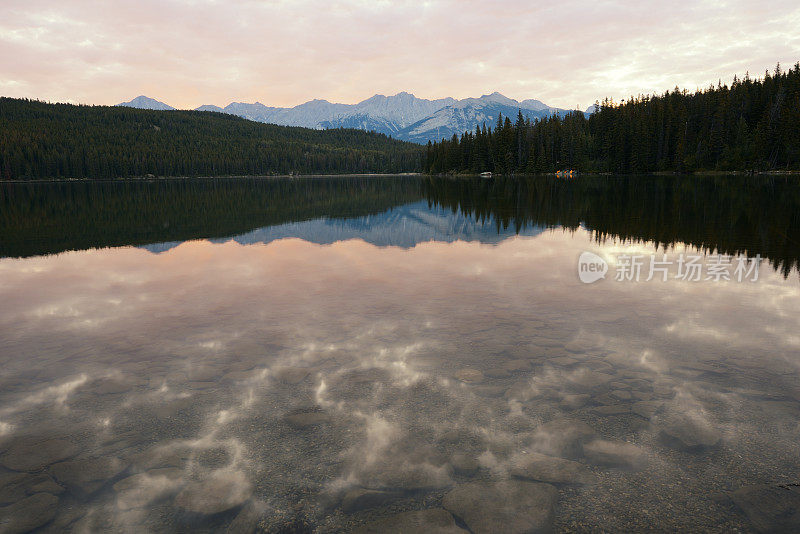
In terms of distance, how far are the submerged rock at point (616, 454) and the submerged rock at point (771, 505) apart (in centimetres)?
112

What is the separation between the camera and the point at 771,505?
5.43m

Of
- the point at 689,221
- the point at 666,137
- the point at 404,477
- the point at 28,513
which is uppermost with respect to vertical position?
the point at 666,137

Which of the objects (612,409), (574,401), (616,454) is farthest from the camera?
(574,401)

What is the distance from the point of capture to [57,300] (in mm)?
15570

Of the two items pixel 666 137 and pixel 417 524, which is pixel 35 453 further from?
pixel 666 137

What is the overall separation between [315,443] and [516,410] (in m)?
3.54

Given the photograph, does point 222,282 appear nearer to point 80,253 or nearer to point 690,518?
point 80,253

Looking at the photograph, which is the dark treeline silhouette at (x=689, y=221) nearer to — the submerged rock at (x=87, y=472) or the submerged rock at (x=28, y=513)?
the submerged rock at (x=87, y=472)

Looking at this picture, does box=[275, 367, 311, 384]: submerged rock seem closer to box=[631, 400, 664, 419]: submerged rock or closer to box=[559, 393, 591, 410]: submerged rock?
box=[559, 393, 591, 410]: submerged rock

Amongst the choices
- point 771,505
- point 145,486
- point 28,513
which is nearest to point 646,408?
point 771,505

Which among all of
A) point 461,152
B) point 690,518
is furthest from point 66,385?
point 461,152

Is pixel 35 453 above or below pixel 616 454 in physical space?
below

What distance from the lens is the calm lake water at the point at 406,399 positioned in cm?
563

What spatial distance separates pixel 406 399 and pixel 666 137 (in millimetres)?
171401
